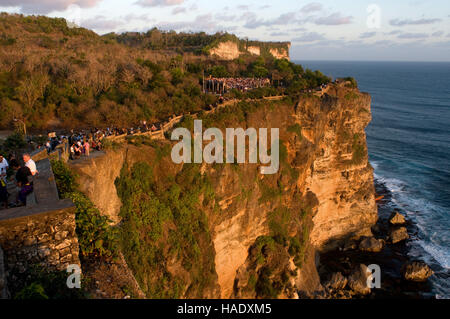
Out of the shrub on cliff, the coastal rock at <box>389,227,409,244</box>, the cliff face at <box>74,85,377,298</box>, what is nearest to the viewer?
the shrub on cliff

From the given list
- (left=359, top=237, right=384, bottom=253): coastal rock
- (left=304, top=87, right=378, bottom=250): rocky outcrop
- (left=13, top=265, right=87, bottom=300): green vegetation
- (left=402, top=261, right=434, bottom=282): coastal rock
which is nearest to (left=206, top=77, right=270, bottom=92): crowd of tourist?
(left=304, top=87, right=378, bottom=250): rocky outcrop

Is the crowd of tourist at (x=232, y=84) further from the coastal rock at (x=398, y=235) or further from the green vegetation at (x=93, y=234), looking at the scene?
the green vegetation at (x=93, y=234)

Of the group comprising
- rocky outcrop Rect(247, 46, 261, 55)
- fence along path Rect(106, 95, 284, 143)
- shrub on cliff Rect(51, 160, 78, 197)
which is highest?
rocky outcrop Rect(247, 46, 261, 55)

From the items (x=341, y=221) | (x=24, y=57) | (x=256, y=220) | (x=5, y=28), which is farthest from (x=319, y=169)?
(x=5, y=28)

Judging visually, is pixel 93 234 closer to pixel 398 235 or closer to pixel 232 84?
pixel 398 235

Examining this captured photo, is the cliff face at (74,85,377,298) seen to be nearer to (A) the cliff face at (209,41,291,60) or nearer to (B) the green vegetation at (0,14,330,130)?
(B) the green vegetation at (0,14,330,130)

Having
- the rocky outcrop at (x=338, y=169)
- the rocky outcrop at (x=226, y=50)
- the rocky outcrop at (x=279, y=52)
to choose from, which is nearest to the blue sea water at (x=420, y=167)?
the rocky outcrop at (x=338, y=169)

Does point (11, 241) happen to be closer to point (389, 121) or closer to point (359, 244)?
point (359, 244)
